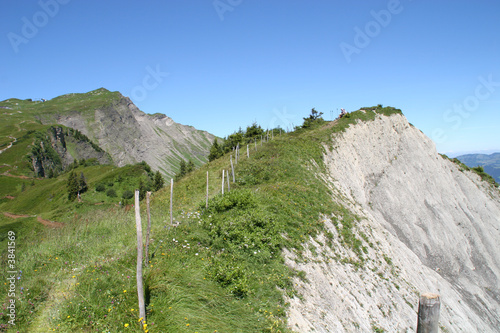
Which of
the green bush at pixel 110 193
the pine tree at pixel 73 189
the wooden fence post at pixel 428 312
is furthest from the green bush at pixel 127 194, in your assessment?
the wooden fence post at pixel 428 312

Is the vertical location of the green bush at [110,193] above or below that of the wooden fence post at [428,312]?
above

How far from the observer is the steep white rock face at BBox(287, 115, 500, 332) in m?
12.6

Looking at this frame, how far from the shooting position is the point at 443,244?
114 ft

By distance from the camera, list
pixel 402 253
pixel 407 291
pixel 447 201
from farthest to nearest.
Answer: pixel 447 201 < pixel 402 253 < pixel 407 291

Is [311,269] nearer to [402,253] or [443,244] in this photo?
[402,253]

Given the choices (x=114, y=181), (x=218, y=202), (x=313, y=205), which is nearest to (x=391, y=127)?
(x=313, y=205)

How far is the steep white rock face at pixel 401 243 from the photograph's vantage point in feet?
41.5

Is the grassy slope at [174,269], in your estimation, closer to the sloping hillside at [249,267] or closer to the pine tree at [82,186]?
the sloping hillside at [249,267]

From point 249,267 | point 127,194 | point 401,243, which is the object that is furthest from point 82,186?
point 249,267

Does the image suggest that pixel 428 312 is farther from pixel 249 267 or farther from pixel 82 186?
pixel 82 186

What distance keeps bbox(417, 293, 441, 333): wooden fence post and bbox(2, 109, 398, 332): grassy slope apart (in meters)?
4.47

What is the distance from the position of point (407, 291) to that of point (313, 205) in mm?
7420

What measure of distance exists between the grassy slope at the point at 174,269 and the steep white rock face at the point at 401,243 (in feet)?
4.34

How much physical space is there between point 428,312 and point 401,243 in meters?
23.0
